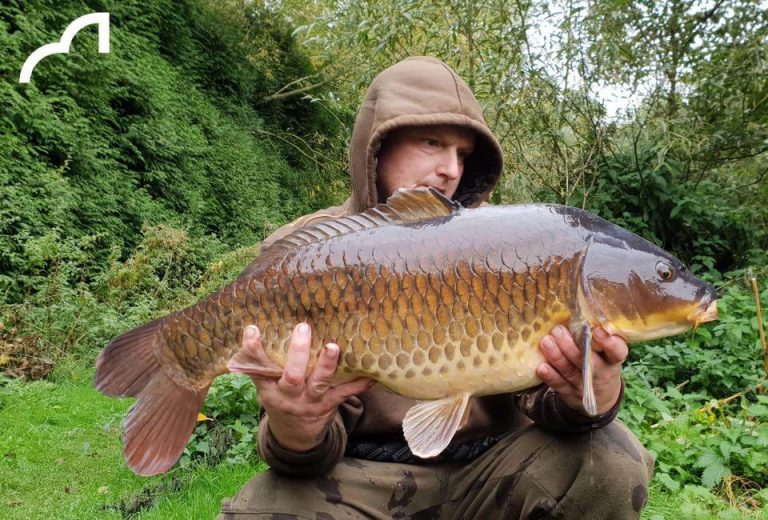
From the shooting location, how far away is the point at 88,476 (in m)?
3.26

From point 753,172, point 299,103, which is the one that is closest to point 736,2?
point 753,172

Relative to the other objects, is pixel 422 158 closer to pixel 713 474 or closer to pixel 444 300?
pixel 444 300

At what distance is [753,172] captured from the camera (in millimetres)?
5793

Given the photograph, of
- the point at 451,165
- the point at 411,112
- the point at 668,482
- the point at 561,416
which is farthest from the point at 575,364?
the point at 668,482

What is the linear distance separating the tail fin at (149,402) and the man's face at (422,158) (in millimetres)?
859

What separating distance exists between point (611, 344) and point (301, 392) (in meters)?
0.63

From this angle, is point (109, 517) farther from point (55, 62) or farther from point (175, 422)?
point (55, 62)

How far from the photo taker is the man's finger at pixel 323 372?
137 centimetres

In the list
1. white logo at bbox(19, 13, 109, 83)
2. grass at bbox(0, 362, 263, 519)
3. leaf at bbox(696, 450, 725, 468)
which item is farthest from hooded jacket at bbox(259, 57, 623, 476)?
white logo at bbox(19, 13, 109, 83)

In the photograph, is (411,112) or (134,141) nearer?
(411,112)

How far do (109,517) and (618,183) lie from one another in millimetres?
4426

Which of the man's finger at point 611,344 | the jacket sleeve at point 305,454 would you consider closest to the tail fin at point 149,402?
the jacket sleeve at point 305,454

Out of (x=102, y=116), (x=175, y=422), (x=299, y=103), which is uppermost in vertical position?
(x=175, y=422)

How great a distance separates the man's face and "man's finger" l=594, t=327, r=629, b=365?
0.81 m
